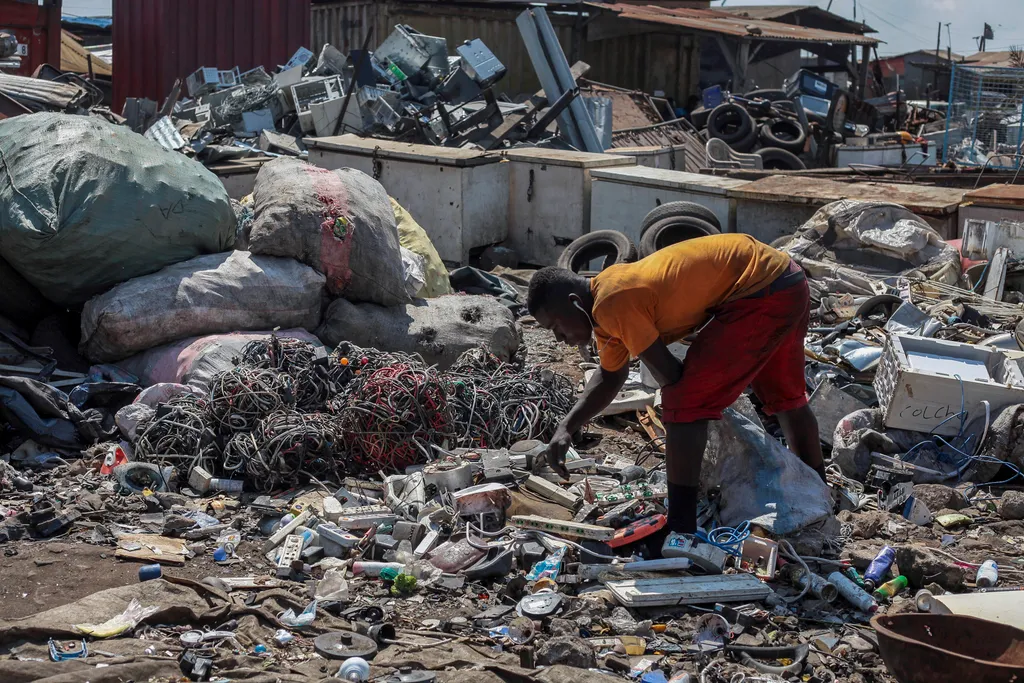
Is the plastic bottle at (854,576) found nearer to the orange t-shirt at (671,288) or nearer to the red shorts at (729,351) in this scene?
the red shorts at (729,351)

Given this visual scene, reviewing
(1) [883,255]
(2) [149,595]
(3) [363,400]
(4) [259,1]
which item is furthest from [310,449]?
(4) [259,1]

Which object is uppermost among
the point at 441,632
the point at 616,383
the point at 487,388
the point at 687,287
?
the point at 687,287

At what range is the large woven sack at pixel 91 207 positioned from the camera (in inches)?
217

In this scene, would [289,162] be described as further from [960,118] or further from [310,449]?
[960,118]

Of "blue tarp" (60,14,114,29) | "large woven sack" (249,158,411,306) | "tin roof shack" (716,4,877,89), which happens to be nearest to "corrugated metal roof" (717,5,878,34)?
"tin roof shack" (716,4,877,89)

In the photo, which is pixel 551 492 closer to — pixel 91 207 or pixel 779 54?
pixel 91 207

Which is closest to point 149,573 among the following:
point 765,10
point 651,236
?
point 651,236

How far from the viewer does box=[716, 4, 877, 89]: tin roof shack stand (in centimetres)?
2136

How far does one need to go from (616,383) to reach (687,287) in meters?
0.44

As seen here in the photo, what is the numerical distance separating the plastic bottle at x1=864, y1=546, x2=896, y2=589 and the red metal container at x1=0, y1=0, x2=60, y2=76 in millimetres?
13299

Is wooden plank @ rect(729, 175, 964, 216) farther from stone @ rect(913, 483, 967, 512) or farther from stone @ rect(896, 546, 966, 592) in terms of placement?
stone @ rect(896, 546, 966, 592)

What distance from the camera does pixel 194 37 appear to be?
1599 centimetres

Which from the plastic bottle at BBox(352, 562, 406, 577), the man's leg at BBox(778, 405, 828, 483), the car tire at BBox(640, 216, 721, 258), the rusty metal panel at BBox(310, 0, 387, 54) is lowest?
the plastic bottle at BBox(352, 562, 406, 577)

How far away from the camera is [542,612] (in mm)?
3545
